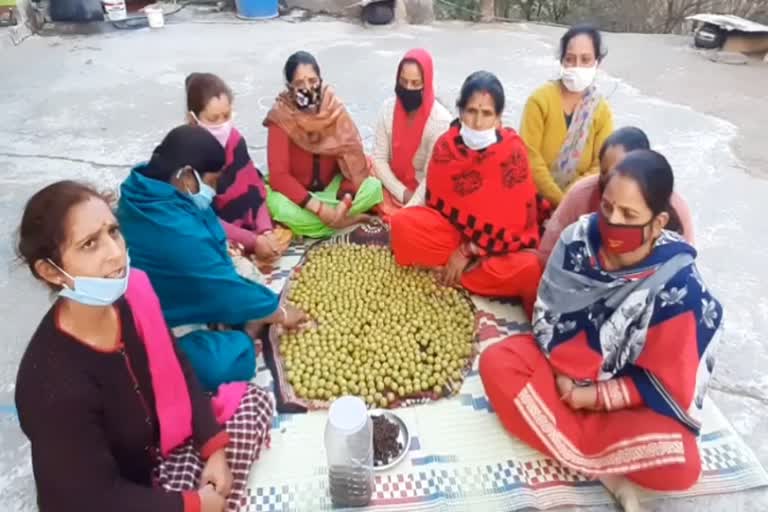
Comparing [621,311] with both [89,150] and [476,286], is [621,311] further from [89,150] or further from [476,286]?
[89,150]

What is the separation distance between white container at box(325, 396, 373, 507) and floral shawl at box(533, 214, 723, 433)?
77 centimetres

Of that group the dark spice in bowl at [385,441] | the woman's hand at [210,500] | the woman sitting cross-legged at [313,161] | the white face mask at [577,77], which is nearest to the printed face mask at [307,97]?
the woman sitting cross-legged at [313,161]

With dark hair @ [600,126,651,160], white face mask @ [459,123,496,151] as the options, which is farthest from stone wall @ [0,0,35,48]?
dark hair @ [600,126,651,160]

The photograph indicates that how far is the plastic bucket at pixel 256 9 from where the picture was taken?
8008mm

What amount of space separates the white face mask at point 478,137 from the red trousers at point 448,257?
1.28 ft

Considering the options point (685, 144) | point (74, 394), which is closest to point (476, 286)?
point (74, 394)

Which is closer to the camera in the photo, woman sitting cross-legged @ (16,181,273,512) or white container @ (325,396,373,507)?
woman sitting cross-legged @ (16,181,273,512)

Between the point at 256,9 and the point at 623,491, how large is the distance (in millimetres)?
7471

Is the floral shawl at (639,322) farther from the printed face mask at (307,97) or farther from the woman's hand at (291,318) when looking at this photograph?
the printed face mask at (307,97)

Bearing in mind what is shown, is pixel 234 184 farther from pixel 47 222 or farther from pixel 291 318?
pixel 47 222

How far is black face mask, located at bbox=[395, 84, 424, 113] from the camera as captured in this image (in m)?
3.47

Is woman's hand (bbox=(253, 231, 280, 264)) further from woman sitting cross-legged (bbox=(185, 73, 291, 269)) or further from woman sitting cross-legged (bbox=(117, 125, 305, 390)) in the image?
woman sitting cross-legged (bbox=(117, 125, 305, 390))

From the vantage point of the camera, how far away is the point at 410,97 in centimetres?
349

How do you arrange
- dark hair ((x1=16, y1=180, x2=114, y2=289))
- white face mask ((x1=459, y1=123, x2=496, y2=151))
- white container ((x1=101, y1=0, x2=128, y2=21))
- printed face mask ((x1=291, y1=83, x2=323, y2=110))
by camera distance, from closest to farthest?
dark hair ((x1=16, y1=180, x2=114, y2=289)) → white face mask ((x1=459, y1=123, x2=496, y2=151)) → printed face mask ((x1=291, y1=83, x2=323, y2=110)) → white container ((x1=101, y1=0, x2=128, y2=21))
